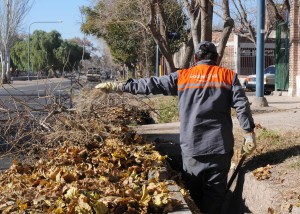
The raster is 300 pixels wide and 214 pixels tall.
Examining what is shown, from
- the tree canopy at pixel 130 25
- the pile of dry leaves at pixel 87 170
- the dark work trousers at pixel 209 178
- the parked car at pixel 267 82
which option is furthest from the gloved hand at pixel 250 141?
the parked car at pixel 267 82

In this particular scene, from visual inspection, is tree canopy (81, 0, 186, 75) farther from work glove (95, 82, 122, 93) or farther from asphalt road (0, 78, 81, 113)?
work glove (95, 82, 122, 93)

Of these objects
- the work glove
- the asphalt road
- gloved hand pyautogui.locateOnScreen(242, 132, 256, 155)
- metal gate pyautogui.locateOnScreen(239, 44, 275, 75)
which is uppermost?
metal gate pyautogui.locateOnScreen(239, 44, 275, 75)

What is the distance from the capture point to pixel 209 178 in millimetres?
5848

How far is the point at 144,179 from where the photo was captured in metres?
Result: 5.42

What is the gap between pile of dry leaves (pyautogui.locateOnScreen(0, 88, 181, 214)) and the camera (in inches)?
171

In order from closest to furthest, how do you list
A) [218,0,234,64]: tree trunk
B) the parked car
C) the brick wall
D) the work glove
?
the work glove → [218,0,234,64]: tree trunk → the brick wall → the parked car

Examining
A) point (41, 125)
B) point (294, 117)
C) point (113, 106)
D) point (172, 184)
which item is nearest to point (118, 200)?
point (172, 184)

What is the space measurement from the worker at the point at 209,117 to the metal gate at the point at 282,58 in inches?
596

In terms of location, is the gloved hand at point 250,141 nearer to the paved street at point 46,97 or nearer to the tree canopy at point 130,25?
the paved street at point 46,97

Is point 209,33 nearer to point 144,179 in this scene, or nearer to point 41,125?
point 41,125

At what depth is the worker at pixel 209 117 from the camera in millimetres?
5664

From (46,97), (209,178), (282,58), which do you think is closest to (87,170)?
(209,178)

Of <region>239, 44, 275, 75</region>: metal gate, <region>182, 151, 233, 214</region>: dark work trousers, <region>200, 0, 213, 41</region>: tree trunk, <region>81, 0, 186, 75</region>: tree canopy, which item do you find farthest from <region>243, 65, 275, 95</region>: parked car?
<region>182, 151, 233, 214</region>: dark work trousers

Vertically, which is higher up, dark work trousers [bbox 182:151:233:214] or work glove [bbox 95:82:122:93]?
work glove [bbox 95:82:122:93]
